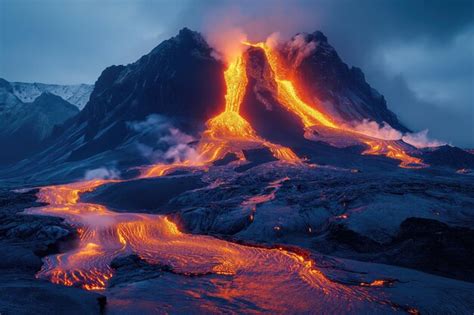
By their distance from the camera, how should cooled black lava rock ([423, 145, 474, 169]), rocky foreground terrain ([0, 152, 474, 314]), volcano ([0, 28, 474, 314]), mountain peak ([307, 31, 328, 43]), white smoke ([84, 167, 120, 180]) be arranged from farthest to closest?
mountain peak ([307, 31, 328, 43]) < cooled black lava rock ([423, 145, 474, 169]) < white smoke ([84, 167, 120, 180]) < volcano ([0, 28, 474, 314]) < rocky foreground terrain ([0, 152, 474, 314])

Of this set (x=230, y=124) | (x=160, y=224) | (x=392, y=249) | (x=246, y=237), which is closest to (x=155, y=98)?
(x=230, y=124)

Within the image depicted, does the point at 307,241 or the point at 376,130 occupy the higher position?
the point at 376,130

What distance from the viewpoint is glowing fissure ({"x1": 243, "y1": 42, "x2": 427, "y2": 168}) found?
8409 centimetres

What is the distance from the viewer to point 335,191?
4144cm

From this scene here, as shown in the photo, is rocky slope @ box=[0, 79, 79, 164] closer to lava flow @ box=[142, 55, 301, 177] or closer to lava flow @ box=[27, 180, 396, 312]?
lava flow @ box=[142, 55, 301, 177]

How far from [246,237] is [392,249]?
11.4 meters

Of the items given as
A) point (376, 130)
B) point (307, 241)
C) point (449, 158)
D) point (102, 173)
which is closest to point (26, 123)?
point (102, 173)

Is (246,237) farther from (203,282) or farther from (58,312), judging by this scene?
(58,312)

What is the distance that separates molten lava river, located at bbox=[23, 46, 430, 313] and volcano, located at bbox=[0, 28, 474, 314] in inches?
4.9

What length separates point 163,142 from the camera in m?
91.8

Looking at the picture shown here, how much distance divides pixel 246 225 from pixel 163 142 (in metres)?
60.5

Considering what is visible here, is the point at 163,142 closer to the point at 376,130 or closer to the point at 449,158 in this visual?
the point at 449,158

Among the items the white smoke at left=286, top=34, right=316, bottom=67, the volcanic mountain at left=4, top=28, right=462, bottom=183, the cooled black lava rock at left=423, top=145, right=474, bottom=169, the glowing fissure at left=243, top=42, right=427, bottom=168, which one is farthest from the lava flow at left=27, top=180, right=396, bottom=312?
the white smoke at left=286, top=34, right=316, bottom=67

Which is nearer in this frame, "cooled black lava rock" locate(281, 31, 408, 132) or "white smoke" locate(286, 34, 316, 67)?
"cooled black lava rock" locate(281, 31, 408, 132)
